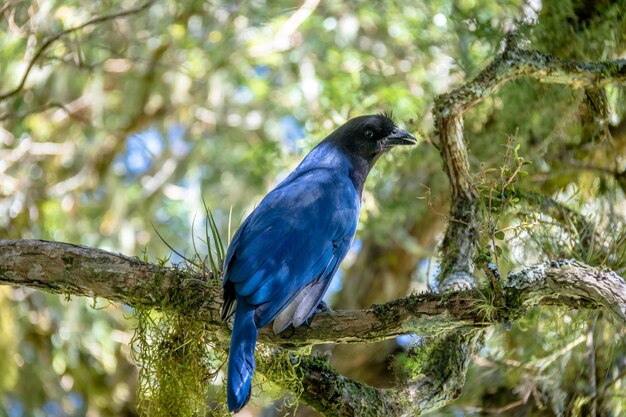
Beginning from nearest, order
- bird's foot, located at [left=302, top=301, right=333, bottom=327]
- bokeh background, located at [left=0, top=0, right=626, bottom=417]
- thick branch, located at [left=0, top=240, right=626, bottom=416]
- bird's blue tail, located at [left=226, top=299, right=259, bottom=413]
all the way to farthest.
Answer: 1. bird's blue tail, located at [left=226, top=299, right=259, bottom=413]
2. thick branch, located at [left=0, top=240, right=626, bottom=416]
3. bird's foot, located at [left=302, top=301, right=333, bottom=327]
4. bokeh background, located at [left=0, top=0, right=626, bottom=417]

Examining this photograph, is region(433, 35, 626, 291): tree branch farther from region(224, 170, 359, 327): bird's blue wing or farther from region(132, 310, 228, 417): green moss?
region(132, 310, 228, 417): green moss

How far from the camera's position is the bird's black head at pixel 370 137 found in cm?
484

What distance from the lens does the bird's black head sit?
4836 mm

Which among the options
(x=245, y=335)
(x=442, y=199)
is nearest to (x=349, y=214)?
(x=245, y=335)

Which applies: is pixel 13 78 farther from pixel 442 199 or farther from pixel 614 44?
pixel 614 44

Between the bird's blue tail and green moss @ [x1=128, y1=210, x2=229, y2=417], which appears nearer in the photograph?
the bird's blue tail

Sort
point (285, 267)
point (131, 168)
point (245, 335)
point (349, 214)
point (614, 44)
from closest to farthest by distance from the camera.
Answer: point (245, 335), point (285, 267), point (349, 214), point (614, 44), point (131, 168)

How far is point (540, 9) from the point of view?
5.19 meters

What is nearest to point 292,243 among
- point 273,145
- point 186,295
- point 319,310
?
point 319,310

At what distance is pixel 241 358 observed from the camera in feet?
11.4

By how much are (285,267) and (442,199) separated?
9.21 ft

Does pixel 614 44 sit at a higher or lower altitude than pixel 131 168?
higher

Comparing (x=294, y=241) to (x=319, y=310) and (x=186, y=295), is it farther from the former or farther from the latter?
(x=186, y=295)

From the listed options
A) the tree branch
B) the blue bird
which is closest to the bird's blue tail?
the blue bird
